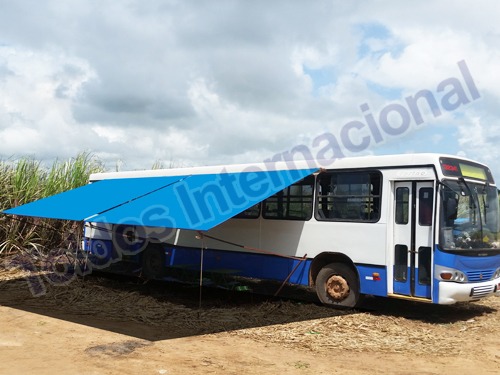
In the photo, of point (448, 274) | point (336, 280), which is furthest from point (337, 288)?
point (448, 274)

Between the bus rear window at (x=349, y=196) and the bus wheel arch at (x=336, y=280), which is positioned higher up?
the bus rear window at (x=349, y=196)

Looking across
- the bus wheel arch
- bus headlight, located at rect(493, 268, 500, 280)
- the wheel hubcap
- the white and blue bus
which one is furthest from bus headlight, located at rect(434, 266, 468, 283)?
the wheel hubcap

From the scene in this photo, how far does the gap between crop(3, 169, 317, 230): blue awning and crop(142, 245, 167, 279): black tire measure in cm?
174

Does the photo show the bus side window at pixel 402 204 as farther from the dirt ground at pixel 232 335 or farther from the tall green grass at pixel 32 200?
the tall green grass at pixel 32 200

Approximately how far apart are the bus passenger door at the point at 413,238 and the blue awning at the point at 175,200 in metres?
1.94

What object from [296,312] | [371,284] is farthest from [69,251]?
[371,284]

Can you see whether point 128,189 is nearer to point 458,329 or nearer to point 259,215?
point 259,215

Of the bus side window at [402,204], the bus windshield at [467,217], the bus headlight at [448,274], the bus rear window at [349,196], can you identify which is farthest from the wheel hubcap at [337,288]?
the bus windshield at [467,217]

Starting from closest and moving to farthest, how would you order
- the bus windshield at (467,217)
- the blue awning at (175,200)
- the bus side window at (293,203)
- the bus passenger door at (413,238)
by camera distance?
1. the bus windshield at (467,217)
2. the bus passenger door at (413,238)
3. the blue awning at (175,200)
4. the bus side window at (293,203)

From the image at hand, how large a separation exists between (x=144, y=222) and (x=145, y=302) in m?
2.45

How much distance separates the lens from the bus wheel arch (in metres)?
10.0

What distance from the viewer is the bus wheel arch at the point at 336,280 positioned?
10.0 metres

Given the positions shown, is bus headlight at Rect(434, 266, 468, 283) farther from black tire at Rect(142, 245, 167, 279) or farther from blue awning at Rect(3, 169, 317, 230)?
black tire at Rect(142, 245, 167, 279)

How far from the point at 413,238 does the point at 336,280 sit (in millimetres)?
1700
